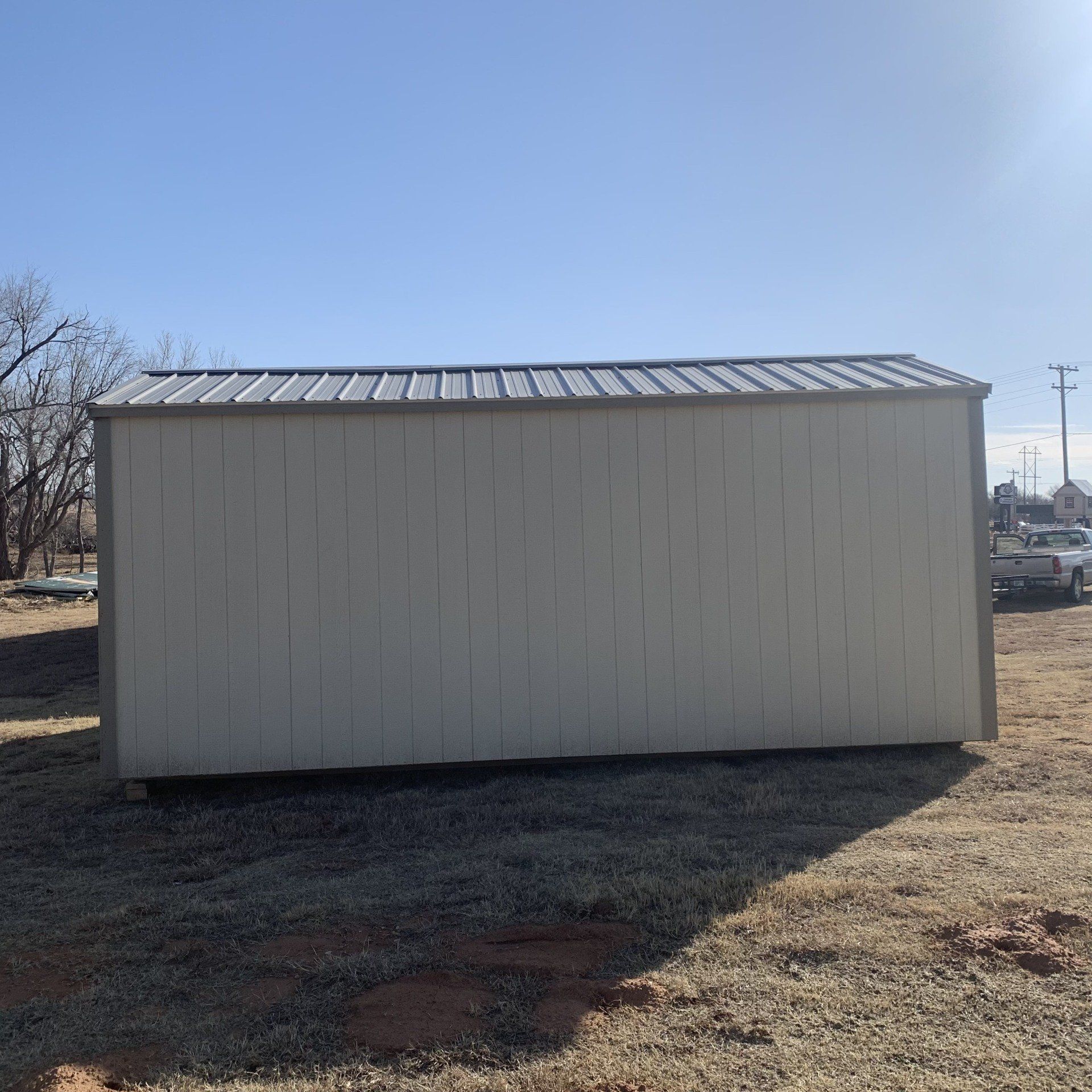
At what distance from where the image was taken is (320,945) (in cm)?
390

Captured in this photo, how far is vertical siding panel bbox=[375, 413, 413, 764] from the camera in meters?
6.72

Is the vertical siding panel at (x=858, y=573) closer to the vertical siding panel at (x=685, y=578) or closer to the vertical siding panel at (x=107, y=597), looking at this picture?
the vertical siding panel at (x=685, y=578)

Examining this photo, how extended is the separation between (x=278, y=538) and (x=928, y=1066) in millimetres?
5175

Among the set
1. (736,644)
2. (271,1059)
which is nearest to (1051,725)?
(736,644)

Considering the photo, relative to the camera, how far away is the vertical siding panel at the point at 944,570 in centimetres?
700

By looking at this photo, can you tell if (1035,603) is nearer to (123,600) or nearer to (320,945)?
(123,600)

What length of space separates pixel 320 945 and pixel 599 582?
11.6 feet

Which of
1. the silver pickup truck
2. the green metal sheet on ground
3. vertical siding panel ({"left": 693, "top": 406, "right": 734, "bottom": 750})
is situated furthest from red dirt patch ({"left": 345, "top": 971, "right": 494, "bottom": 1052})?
the green metal sheet on ground

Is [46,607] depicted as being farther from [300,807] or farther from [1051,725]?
[1051,725]

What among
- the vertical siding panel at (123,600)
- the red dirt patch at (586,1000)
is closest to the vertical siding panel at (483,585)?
the vertical siding panel at (123,600)

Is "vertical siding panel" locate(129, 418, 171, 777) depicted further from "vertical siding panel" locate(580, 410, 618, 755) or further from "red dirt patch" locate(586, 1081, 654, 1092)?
"red dirt patch" locate(586, 1081, 654, 1092)

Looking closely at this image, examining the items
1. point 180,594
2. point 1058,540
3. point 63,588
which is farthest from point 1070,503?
point 180,594

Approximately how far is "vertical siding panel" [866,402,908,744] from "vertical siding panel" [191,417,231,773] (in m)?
A: 4.70

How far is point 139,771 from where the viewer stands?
21.5 ft
